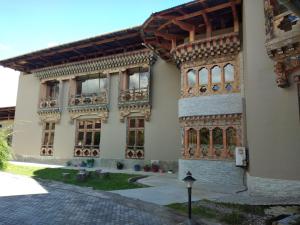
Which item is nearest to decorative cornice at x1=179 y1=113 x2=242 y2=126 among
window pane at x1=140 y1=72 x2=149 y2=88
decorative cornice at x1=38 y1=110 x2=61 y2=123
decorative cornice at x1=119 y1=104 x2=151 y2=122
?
decorative cornice at x1=119 y1=104 x2=151 y2=122

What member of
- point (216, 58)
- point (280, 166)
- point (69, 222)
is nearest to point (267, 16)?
point (216, 58)

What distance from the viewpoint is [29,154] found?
21984mm

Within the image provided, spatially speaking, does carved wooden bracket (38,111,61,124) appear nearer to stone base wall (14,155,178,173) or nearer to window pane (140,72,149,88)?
stone base wall (14,155,178,173)

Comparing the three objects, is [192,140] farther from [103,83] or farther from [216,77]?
[103,83]

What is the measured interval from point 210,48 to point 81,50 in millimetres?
11216

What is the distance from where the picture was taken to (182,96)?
13.2m

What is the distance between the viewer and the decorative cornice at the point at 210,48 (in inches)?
473

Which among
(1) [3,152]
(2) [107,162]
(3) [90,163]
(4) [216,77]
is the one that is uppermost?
(4) [216,77]

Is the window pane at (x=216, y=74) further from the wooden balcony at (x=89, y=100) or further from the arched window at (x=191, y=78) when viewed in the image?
the wooden balcony at (x=89, y=100)

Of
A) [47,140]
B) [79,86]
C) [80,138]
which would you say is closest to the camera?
[80,138]

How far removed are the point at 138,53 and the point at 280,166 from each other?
1183 cm

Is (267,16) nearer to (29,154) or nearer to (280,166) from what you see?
(280,166)

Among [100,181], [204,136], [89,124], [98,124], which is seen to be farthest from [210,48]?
[89,124]

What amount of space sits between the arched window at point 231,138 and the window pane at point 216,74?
7.70 ft
